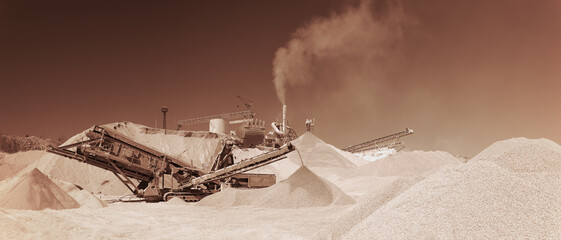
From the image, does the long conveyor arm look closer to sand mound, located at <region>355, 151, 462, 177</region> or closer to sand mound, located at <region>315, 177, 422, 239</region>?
sand mound, located at <region>315, 177, 422, 239</region>

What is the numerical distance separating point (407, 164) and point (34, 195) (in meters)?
16.7

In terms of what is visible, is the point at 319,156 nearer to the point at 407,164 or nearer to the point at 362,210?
the point at 407,164

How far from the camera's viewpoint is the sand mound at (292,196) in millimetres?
8398

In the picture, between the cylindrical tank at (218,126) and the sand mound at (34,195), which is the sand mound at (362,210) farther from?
the cylindrical tank at (218,126)

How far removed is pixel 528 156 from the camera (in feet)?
13.9

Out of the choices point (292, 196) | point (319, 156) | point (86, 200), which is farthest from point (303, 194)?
point (319, 156)

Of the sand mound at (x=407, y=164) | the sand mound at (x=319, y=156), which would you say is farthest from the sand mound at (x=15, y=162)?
the sand mound at (x=407, y=164)

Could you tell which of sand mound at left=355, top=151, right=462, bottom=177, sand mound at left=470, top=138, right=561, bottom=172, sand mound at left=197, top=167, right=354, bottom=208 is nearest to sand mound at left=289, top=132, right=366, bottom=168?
sand mound at left=355, top=151, right=462, bottom=177

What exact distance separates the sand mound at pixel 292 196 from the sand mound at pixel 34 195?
10.5 ft

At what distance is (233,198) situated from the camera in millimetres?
9070

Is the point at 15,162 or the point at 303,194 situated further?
the point at 15,162

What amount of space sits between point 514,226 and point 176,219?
5409 millimetres

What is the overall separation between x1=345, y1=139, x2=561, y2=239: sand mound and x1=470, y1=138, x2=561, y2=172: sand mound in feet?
0.10

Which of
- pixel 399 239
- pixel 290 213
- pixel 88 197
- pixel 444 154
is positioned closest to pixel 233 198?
pixel 290 213
